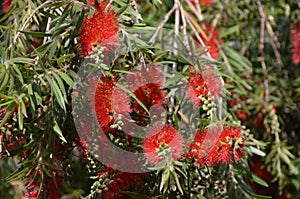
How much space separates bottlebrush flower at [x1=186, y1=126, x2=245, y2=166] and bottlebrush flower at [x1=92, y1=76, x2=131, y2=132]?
0.52 feet

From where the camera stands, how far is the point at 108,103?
111 centimetres

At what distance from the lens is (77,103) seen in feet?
3.73

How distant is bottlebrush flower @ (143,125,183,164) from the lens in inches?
43.7

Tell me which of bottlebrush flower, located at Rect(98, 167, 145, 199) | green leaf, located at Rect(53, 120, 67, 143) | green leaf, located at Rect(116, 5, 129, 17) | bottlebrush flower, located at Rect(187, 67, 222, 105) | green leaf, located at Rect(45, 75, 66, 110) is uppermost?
green leaf, located at Rect(116, 5, 129, 17)

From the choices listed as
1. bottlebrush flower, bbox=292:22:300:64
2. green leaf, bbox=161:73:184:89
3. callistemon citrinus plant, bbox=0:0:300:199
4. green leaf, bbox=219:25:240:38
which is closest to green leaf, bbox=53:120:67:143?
callistemon citrinus plant, bbox=0:0:300:199

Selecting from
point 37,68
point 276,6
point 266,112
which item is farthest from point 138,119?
point 276,6

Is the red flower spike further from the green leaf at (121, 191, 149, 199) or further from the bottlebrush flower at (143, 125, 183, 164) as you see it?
the green leaf at (121, 191, 149, 199)

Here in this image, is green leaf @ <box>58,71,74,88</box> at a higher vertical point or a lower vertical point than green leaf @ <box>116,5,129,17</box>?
lower

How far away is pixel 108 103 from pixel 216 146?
0.72 ft

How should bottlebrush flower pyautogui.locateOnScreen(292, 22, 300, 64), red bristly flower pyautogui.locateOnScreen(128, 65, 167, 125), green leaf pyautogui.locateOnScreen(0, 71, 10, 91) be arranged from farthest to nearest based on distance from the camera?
bottlebrush flower pyautogui.locateOnScreen(292, 22, 300, 64) → red bristly flower pyautogui.locateOnScreen(128, 65, 167, 125) → green leaf pyautogui.locateOnScreen(0, 71, 10, 91)

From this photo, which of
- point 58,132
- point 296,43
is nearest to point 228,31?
point 296,43

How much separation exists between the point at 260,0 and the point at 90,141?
1173 mm

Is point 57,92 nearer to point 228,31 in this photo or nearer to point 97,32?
point 97,32

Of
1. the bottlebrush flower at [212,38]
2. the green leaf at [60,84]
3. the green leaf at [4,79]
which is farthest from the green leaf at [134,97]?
the bottlebrush flower at [212,38]
